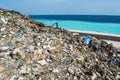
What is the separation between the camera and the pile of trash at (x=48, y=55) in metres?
4.45

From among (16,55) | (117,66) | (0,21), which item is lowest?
(117,66)

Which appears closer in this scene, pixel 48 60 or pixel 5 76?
pixel 5 76

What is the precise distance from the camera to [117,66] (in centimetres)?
557

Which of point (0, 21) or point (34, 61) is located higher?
point (0, 21)

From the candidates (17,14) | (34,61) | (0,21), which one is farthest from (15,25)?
(34,61)

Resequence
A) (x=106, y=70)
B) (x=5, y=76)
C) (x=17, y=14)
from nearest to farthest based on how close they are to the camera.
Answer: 1. (x=5, y=76)
2. (x=106, y=70)
3. (x=17, y=14)

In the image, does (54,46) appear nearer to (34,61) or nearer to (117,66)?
(34,61)

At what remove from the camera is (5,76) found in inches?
169

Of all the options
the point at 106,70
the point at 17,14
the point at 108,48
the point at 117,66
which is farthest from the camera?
the point at 17,14

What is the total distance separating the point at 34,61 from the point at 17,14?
7.96 ft

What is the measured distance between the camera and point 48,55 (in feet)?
15.7

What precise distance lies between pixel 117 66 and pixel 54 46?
1.39 meters

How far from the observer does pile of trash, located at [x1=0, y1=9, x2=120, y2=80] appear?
445cm

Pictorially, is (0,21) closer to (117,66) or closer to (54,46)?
(54,46)
